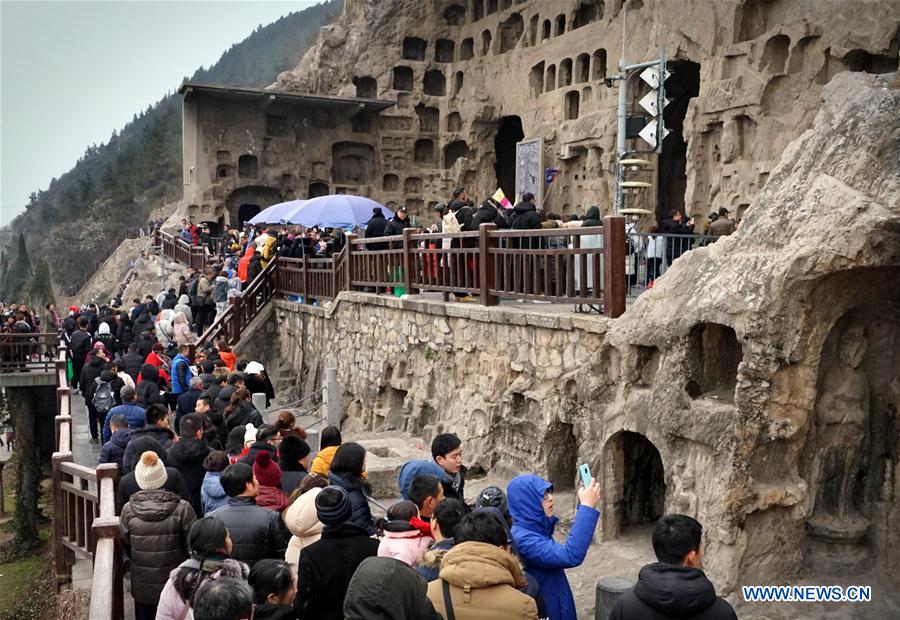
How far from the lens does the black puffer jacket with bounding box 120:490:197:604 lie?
226 inches

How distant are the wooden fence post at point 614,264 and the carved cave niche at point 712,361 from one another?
3.95 feet

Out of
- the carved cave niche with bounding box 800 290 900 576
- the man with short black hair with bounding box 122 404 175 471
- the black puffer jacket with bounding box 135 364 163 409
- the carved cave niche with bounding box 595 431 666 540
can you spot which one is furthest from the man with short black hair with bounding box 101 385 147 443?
the carved cave niche with bounding box 800 290 900 576

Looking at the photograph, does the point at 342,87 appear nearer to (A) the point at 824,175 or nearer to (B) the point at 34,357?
(B) the point at 34,357

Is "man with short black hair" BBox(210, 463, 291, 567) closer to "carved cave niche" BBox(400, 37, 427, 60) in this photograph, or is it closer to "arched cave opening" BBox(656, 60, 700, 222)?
"arched cave opening" BBox(656, 60, 700, 222)

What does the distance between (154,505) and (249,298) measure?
48.4 ft

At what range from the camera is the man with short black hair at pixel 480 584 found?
393cm

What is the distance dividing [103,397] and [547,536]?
947cm

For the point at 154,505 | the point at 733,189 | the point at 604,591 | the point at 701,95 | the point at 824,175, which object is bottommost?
the point at 604,591

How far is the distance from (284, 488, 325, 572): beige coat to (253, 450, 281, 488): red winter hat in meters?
0.83

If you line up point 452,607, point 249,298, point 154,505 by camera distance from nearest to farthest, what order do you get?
point 452,607, point 154,505, point 249,298

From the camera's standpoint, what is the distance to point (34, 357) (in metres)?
23.6

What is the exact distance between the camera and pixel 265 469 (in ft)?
20.0

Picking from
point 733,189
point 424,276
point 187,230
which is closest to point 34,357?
point 187,230

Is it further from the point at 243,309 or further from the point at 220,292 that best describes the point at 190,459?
the point at 220,292
